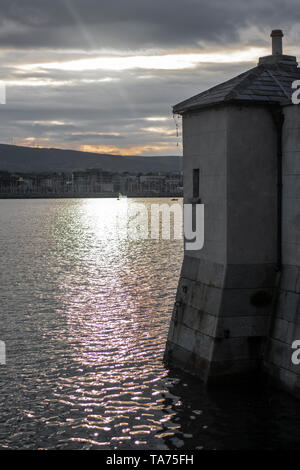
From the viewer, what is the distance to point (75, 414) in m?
18.8

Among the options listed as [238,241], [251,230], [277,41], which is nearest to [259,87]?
[277,41]

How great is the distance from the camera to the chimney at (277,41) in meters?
22.9

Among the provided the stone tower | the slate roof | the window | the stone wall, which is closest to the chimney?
the slate roof

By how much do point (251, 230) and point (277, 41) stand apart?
8.09m

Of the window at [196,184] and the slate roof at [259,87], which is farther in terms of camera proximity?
the window at [196,184]

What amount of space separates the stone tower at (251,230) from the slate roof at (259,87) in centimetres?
5

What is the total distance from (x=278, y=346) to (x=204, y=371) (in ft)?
8.65

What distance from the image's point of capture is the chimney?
22906mm

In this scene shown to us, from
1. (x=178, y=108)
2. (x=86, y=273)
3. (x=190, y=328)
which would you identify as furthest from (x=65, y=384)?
(x=86, y=273)

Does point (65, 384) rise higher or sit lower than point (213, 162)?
lower

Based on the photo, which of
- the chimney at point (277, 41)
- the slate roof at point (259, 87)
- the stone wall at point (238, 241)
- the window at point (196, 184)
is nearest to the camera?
the slate roof at point (259, 87)

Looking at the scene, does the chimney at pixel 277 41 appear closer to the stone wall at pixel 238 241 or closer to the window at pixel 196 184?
the stone wall at pixel 238 241

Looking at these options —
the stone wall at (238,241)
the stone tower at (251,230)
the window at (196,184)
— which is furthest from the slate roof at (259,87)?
the window at (196,184)
